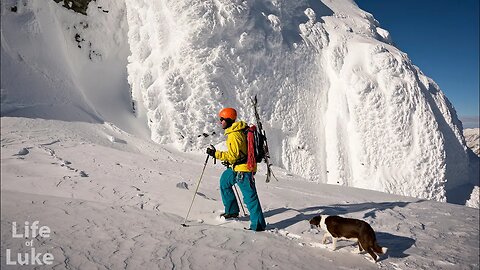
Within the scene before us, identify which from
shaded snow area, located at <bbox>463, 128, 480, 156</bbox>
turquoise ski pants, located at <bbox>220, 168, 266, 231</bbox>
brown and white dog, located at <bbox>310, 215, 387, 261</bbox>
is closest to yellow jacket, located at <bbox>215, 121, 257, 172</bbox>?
turquoise ski pants, located at <bbox>220, 168, 266, 231</bbox>

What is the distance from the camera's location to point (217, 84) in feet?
41.2

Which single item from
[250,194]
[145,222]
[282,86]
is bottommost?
[145,222]

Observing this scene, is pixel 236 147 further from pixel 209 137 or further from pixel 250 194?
pixel 209 137

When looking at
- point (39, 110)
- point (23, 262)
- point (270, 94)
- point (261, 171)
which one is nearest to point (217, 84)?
point (270, 94)

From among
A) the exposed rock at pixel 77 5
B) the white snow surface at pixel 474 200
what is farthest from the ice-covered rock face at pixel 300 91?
the exposed rock at pixel 77 5

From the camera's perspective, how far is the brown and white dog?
12.9 ft

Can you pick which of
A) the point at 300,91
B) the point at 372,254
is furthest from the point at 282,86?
the point at 372,254

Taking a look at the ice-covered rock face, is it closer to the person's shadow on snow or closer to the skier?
the skier

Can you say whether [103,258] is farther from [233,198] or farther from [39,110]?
[233,198]

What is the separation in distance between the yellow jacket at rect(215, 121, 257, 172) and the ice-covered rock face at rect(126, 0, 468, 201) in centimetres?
775

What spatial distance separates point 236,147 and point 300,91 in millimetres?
10958

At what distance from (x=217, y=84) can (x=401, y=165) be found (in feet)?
28.7

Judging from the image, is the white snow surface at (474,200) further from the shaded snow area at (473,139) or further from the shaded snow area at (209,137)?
the shaded snow area at (473,139)

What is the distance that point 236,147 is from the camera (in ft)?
14.9
